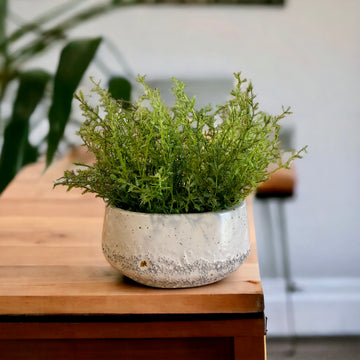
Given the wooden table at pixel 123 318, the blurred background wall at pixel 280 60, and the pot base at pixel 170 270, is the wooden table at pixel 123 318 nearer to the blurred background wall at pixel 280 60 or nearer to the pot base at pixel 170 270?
the pot base at pixel 170 270

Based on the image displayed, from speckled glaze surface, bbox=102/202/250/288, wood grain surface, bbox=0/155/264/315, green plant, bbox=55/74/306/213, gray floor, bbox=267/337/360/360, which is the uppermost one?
green plant, bbox=55/74/306/213

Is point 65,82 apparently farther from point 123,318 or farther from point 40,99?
point 123,318


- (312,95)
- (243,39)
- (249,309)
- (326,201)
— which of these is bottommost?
(326,201)

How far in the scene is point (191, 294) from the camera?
582 millimetres

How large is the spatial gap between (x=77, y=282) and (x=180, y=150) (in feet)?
0.65

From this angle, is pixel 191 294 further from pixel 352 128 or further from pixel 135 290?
pixel 352 128

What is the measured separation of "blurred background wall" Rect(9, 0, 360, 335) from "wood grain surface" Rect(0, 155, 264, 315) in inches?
51.2

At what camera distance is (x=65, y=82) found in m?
0.98

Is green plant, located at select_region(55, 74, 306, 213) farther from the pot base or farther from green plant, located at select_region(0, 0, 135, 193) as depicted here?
green plant, located at select_region(0, 0, 135, 193)

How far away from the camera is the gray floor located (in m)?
1.97

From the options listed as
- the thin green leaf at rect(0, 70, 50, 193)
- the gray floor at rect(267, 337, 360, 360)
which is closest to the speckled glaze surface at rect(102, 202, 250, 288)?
the thin green leaf at rect(0, 70, 50, 193)


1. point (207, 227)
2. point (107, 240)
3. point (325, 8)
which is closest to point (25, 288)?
point (107, 240)

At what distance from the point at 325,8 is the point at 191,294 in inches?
68.0

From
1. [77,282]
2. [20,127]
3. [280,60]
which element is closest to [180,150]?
[77,282]
